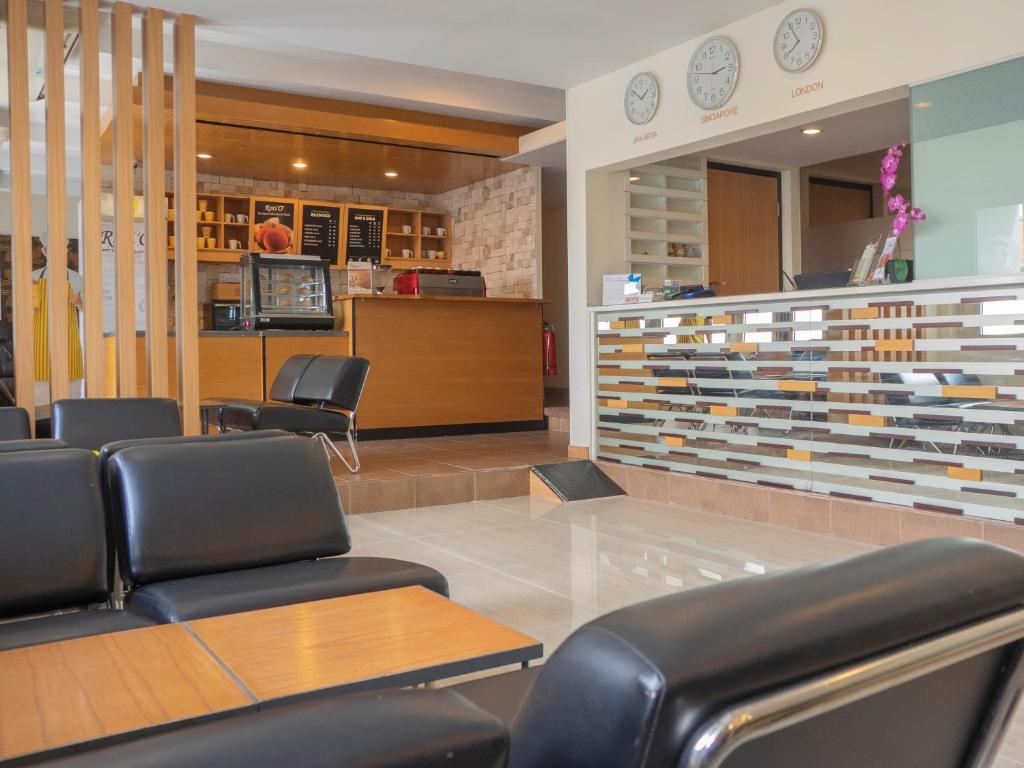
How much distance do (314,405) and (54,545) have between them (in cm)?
406

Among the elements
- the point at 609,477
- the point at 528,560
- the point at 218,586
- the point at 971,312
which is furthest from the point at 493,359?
the point at 218,586

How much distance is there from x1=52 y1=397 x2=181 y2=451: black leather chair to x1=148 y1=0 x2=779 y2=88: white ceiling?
2.50 metres

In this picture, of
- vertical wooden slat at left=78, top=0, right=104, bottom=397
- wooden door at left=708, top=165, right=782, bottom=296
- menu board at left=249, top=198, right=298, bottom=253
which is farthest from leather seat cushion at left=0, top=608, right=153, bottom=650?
menu board at left=249, top=198, right=298, bottom=253

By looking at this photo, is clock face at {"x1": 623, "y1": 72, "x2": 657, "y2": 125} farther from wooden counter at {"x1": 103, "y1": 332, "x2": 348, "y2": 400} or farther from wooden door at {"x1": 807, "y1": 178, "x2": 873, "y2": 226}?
wooden door at {"x1": 807, "y1": 178, "x2": 873, "y2": 226}

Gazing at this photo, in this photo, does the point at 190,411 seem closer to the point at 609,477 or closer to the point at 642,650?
the point at 609,477

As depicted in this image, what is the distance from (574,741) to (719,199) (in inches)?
308

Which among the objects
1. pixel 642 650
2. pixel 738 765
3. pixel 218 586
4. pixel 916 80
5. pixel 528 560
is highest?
pixel 916 80

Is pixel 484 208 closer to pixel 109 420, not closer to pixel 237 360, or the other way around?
pixel 237 360

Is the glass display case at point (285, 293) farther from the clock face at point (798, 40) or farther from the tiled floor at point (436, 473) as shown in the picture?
the clock face at point (798, 40)

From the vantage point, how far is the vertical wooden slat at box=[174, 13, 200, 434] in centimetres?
529

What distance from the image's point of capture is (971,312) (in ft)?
13.1

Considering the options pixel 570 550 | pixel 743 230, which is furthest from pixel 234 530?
pixel 743 230

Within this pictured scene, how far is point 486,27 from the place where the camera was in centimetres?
543

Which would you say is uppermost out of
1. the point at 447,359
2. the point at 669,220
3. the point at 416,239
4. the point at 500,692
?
the point at 416,239
